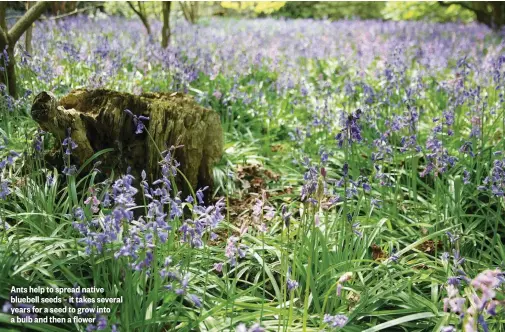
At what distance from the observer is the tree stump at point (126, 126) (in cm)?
395

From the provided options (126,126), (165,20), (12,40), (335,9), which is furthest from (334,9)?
(126,126)

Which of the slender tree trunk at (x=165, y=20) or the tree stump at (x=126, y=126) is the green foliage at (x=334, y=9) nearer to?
the slender tree trunk at (x=165, y=20)

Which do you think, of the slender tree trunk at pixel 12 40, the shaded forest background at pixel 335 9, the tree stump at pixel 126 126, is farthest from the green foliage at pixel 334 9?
the tree stump at pixel 126 126

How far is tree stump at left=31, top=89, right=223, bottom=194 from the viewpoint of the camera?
3.95m

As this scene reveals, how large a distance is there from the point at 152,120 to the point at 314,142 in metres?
2.14

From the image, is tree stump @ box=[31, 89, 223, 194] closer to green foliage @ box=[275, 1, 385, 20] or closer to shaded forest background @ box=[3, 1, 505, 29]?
shaded forest background @ box=[3, 1, 505, 29]

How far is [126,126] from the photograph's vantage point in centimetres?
416

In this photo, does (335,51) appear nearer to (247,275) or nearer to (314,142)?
(314,142)

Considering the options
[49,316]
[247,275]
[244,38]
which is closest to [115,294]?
[49,316]

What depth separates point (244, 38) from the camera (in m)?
12.3

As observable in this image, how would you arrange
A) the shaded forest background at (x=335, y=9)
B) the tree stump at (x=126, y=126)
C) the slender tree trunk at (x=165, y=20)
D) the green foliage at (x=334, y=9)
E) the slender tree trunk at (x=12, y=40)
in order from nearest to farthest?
1. the tree stump at (x=126, y=126)
2. the slender tree trunk at (x=12, y=40)
3. the slender tree trunk at (x=165, y=20)
4. the shaded forest background at (x=335, y=9)
5. the green foliage at (x=334, y=9)

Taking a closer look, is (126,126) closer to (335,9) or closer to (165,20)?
(165,20)

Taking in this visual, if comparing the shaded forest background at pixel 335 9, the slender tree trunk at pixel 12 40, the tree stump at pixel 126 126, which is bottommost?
the tree stump at pixel 126 126

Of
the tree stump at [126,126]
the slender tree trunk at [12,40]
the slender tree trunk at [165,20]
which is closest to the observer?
the tree stump at [126,126]
